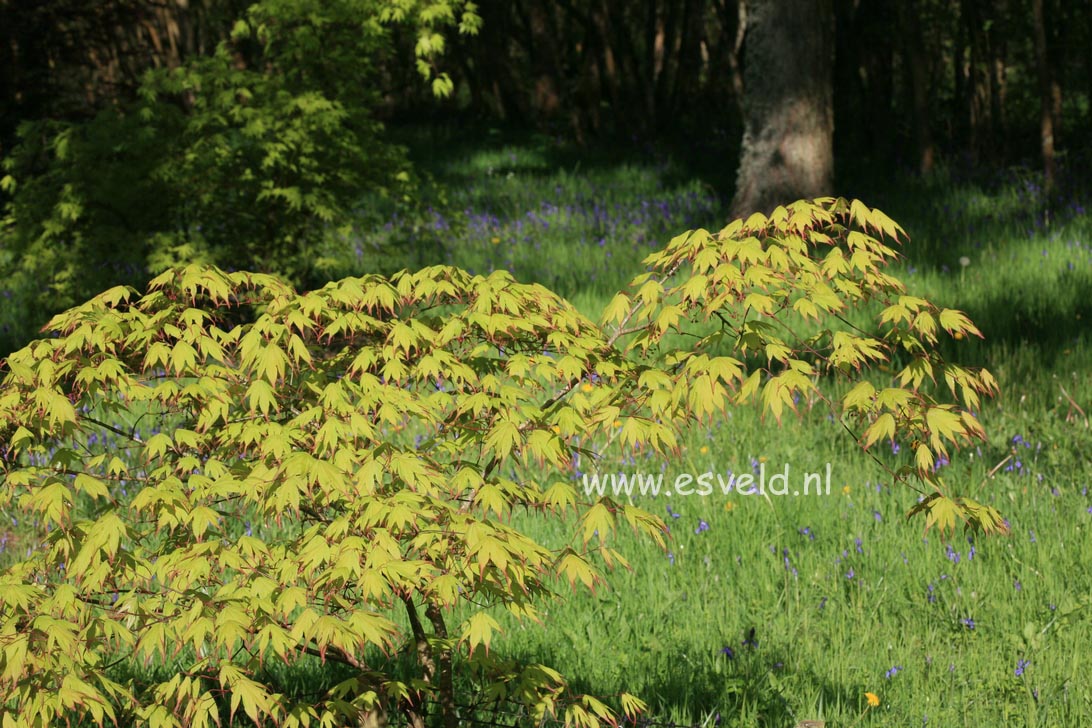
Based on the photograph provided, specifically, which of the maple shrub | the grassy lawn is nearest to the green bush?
the grassy lawn

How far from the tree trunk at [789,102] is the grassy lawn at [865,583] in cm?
228

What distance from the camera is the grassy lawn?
346cm

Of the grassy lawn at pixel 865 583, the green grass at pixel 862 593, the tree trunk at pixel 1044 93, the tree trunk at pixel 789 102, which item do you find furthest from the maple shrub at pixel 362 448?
the tree trunk at pixel 1044 93

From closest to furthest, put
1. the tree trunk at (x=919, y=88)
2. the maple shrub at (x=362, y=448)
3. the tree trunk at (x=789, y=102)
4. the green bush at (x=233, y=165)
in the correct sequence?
the maple shrub at (x=362, y=448) < the green bush at (x=233, y=165) < the tree trunk at (x=789, y=102) < the tree trunk at (x=919, y=88)

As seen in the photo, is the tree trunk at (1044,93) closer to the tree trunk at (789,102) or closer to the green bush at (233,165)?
the tree trunk at (789,102)

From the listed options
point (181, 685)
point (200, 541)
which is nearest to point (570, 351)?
point (200, 541)

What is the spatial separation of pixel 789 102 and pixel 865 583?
606 cm

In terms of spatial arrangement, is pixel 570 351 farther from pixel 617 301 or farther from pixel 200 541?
pixel 200 541

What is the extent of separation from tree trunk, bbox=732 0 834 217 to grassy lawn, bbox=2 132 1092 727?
7.48 ft

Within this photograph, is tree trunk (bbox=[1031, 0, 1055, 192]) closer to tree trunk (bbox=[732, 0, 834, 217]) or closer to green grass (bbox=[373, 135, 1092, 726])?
tree trunk (bbox=[732, 0, 834, 217])

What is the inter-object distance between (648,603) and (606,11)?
14.4 m

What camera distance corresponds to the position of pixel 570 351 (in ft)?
8.77

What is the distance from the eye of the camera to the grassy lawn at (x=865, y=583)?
346 cm

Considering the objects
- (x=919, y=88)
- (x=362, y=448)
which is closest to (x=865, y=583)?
(x=362, y=448)
